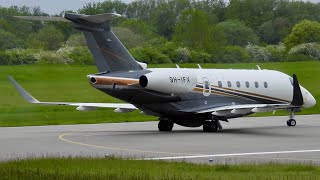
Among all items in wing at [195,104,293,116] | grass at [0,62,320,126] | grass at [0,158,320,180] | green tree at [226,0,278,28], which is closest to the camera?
grass at [0,158,320,180]

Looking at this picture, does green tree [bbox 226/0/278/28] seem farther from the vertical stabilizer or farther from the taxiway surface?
the vertical stabilizer

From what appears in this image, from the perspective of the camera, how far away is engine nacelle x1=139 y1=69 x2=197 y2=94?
4147 cm

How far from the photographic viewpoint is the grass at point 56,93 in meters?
59.6

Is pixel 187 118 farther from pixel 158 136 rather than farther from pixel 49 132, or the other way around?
pixel 49 132

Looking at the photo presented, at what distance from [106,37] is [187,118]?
6202 millimetres

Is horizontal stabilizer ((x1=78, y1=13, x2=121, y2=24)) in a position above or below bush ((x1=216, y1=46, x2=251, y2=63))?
above

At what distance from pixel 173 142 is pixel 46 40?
1416 inches

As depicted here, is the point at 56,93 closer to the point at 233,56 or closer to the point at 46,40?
the point at 46,40

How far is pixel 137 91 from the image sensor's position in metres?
41.5

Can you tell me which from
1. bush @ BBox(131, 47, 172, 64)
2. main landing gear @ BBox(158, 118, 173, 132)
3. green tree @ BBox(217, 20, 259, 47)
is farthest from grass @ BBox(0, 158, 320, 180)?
green tree @ BBox(217, 20, 259, 47)

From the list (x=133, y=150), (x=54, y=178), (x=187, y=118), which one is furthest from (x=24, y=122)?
(x=54, y=178)

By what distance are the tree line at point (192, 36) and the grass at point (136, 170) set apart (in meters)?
38.8

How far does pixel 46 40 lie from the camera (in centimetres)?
7162

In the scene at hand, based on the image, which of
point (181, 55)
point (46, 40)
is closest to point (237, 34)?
point (181, 55)
